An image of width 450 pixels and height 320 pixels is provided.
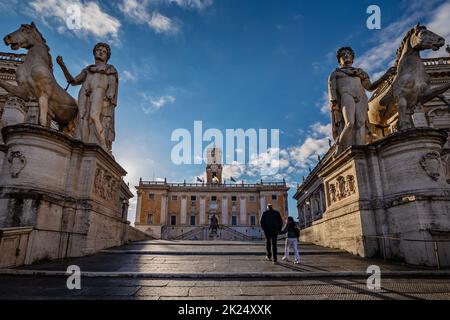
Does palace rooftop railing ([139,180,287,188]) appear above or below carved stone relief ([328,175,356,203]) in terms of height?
above

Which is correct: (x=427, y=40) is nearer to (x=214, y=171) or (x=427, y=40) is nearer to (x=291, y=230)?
(x=291, y=230)

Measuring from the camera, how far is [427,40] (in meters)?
7.89

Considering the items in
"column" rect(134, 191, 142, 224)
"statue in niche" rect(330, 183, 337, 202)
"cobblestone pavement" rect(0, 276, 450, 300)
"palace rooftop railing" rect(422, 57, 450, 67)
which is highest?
"palace rooftop railing" rect(422, 57, 450, 67)

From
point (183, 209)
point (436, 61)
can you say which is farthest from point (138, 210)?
point (436, 61)

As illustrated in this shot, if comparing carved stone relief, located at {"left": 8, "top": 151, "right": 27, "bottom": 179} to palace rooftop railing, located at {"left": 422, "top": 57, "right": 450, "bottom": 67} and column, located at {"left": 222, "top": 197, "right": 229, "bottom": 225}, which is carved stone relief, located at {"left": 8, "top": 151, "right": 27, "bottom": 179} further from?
column, located at {"left": 222, "top": 197, "right": 229, "bottom": 225}

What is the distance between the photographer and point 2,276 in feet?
15.9

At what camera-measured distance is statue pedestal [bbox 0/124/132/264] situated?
6.56 m

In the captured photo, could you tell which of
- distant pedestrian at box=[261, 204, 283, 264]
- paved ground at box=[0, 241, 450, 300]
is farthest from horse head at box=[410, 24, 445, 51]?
distant pedestrian at box=[261, 204, 283, 264]

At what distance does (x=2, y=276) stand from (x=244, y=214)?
187 ft

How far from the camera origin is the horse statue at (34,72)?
8.21 metres

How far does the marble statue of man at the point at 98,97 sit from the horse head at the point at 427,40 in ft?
37.0

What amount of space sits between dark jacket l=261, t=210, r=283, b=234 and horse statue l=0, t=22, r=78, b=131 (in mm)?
7669

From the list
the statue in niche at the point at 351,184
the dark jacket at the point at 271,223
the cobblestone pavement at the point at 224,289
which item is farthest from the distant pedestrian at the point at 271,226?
the statue in niche at the point at 351,184
